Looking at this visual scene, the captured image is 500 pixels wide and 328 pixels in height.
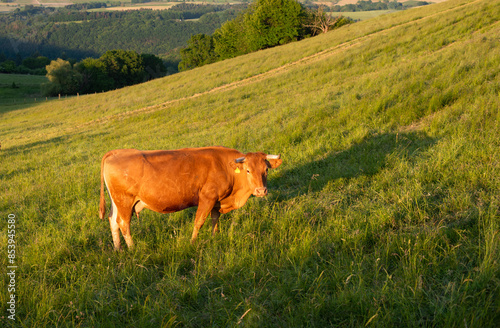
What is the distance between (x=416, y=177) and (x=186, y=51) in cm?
8302

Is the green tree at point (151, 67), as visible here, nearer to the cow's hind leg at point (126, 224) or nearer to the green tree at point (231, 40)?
the green tree at point (231, 40)

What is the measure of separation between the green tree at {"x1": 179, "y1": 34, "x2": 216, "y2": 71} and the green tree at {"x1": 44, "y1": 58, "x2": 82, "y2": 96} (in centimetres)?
2736

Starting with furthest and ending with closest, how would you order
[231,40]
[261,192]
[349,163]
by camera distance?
[231,40] < [349,163] < [261,192]

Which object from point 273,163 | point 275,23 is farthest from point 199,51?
point 273,163

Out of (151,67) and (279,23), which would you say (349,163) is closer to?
(279,23)

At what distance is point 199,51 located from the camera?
78750 mm

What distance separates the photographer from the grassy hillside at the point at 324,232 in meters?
2.97

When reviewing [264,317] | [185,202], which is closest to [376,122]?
[185,202]

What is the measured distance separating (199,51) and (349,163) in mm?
79253

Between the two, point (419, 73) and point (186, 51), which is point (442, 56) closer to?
point (419, 73)

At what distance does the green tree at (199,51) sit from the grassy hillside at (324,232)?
7170cm

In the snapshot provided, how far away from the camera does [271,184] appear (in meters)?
7.20

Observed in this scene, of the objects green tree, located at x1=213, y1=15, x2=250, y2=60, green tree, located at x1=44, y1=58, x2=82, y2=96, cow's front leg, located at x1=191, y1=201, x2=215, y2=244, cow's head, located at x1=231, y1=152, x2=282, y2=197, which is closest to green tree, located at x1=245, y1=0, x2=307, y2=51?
green tree, located at x1=213, y1=15, x2=250, y2=60

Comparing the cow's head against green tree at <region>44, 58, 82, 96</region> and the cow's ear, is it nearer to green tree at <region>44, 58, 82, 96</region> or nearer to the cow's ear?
the cow's ear
